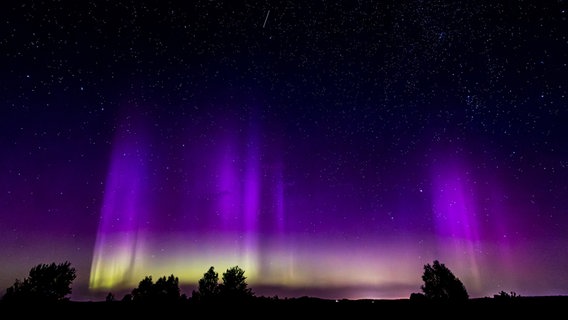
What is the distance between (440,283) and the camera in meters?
46.2

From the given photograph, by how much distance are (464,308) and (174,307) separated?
799cm

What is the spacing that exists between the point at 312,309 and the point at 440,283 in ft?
155

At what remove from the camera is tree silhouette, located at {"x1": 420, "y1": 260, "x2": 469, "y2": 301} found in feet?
148

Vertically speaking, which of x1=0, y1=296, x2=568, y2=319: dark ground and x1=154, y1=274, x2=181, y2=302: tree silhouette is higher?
x1=0, y1=296, x2=568, y2=319: dark ground

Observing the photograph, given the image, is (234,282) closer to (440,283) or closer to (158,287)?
(158,287)

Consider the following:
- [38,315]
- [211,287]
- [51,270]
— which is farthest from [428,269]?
[51,270]

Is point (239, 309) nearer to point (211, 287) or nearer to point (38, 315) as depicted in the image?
point (38, 315)

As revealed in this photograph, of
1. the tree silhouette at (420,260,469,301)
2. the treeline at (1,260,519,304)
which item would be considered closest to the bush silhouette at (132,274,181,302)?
the treeline at (1,260,519,304)

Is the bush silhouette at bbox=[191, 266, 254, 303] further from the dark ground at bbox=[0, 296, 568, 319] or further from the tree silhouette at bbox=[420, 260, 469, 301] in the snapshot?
the dark ground at bbox=[0, 296, 568, 319]

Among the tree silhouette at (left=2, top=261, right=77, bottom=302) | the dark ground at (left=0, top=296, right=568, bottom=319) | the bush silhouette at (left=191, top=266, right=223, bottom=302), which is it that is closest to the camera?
the dark ground at (left=0, top=296, right=568, bottom=319)

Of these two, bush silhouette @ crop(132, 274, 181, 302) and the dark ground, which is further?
bush silhouette @ crop(132, 274, 181, 302)

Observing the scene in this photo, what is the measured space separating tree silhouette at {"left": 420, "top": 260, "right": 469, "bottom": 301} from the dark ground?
42715mm

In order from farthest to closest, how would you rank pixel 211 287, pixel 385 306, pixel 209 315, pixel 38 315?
pixel 211 287 < pixel 385 306 < pixel 209 315 < pixel 38 315

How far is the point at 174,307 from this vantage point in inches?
317
